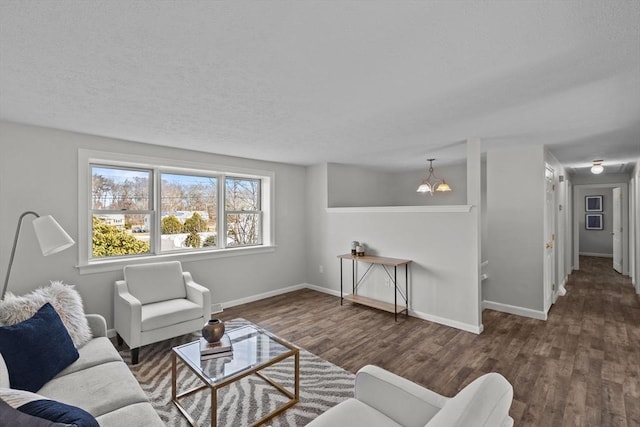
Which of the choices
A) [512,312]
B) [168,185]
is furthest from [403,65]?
[512,312]

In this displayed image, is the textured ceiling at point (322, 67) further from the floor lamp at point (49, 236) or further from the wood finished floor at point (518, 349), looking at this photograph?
the wood finished floor at point (518, 349)

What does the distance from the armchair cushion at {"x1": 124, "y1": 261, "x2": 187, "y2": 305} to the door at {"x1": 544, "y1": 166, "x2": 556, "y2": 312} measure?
4.74 meters

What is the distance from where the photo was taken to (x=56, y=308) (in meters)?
2.25

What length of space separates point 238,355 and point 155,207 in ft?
8.51

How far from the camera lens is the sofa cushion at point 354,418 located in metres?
1.42

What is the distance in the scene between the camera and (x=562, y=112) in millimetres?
2672

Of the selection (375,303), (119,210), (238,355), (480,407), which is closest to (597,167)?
(375,303)

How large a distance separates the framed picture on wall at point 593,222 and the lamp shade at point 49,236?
12.3 m

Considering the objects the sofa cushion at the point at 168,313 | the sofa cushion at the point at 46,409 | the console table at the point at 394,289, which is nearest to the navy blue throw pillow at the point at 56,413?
the sofa cushion at the point at 46,409

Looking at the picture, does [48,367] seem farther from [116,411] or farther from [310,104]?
[310,104]

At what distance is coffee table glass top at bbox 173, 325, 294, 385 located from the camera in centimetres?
202

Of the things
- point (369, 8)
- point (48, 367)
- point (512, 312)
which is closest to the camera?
point (369, 8)

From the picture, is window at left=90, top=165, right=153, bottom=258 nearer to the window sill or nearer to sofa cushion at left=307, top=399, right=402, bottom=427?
the window sill

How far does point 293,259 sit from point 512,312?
349 cm
